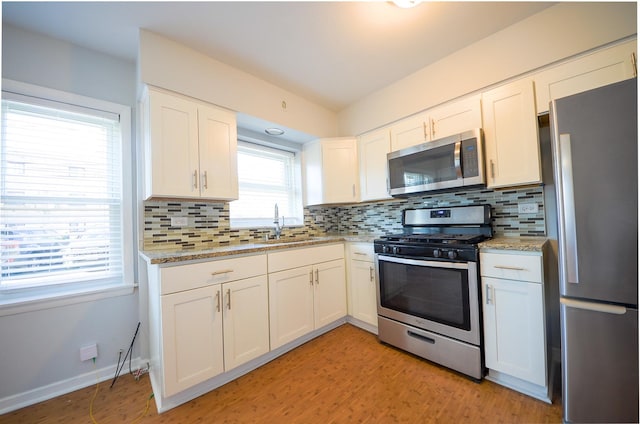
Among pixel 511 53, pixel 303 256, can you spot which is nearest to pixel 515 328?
pixel 303 256

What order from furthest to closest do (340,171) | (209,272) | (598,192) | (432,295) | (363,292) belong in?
(340,171)
(363,292)
(432,295)
(209,272)
(598,192)

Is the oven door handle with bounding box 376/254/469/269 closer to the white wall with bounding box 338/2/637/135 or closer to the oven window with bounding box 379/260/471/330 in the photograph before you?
the oven window with bounding box 379/260/471/330

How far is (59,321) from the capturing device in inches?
68.0

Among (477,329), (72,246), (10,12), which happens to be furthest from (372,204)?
(10,12)

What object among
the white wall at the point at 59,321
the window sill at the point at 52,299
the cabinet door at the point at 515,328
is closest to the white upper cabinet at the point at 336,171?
the cabinet door at the point at 515,328

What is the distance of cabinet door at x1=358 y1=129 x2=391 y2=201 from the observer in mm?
2580

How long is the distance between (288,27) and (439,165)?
1.60 m

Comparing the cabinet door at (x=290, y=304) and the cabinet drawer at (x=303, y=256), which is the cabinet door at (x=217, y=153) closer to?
the cabinet drawer at (x=303, y=256)

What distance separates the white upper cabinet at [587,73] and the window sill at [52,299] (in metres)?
3.44

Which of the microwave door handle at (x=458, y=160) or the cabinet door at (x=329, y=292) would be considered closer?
the microwave door handle at (x=458, y=160)

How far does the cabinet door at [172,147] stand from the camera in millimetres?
1774

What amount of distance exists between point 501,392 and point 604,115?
1.70 metres

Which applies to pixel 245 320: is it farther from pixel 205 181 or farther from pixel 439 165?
pixel 439 165

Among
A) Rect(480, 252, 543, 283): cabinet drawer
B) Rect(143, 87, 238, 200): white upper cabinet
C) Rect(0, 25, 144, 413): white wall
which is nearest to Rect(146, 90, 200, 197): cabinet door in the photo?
Rect(143, 87, 238, 200): white upper cabinet
